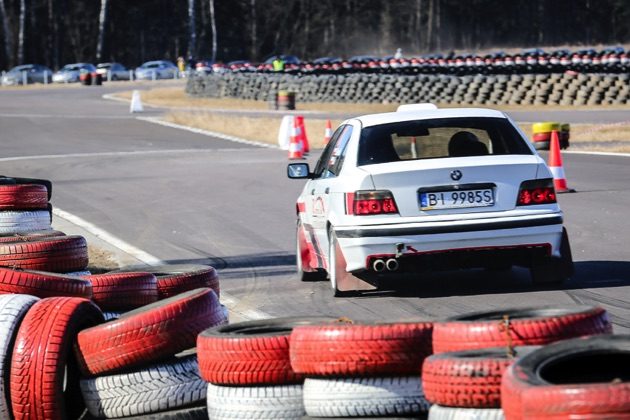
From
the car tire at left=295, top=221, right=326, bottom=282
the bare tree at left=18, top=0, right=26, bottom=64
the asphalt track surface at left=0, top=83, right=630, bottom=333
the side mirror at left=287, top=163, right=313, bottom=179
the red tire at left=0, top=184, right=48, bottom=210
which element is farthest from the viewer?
the bare tree at left=18, top=0, right=26, bottom=64

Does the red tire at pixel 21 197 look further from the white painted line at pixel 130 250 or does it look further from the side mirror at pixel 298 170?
the side mirror at pixel 298 170

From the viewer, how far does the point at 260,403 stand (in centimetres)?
568

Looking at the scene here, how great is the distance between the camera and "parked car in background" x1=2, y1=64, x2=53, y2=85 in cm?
8250

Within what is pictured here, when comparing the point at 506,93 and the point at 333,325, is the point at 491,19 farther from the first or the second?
the point at 333,325

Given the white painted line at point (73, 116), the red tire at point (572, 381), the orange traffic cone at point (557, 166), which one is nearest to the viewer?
the red tire at point (572, 381)

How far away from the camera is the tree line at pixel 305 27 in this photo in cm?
10975

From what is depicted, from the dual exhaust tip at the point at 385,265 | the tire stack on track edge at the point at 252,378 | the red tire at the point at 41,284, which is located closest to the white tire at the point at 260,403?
the tire stack on track edge at the point at 252,378

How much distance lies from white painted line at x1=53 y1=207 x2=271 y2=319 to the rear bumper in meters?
0.86

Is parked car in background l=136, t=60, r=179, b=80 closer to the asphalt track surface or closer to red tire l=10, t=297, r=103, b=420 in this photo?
the asphalt track surface

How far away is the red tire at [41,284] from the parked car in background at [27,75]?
77.1 meters

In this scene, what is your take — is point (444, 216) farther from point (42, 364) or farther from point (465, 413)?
point (465, 413)

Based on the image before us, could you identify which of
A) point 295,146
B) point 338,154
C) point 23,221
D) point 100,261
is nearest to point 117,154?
point 295,146

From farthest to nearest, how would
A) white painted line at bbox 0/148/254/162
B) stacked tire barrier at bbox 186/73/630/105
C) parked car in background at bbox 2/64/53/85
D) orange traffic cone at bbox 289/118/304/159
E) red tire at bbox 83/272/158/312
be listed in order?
parked car in background at bbox 2/64/53/85 → stacked tire barrier at bbox 186/73/630/105 → white painted line at bbox 0/148/254/162 → orange traffic cone at bbox 289/118/304/159 → red tire at bbox 83/272/158/312

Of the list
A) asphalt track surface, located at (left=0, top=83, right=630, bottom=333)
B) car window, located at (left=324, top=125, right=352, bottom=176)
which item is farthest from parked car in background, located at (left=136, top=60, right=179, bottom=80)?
car window, located at (left=324, top=125, right=352, bottom=176)
